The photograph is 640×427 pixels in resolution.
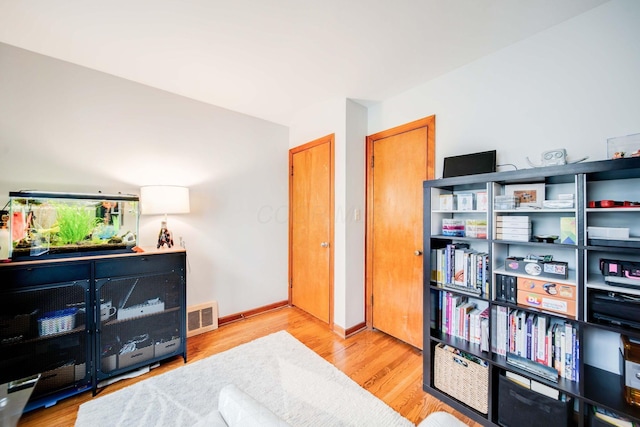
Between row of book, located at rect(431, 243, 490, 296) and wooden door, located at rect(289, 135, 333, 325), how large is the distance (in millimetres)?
1155

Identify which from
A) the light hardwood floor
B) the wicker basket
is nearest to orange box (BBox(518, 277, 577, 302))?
the wicker basket

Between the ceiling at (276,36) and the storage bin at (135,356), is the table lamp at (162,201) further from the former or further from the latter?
the ceiling at (276,36)

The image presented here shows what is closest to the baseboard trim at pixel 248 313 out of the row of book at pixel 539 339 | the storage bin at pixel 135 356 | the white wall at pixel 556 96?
the storage bin at pixel 135 356

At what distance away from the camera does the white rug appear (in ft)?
4.94

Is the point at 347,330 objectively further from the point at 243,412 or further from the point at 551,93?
the point at 551,93

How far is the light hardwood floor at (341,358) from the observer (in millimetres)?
1593

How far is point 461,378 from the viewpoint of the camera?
1.61 meters

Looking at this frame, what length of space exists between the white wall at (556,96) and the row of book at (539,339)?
0.95 feet

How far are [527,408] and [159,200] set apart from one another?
2.94 m

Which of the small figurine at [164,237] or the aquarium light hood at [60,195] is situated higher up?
the aquarium light hood at [60,195]

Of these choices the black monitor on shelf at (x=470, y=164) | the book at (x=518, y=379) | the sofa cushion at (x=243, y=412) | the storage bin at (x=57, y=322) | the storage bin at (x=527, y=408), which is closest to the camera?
the sofa cushion at (x=243, y=412)

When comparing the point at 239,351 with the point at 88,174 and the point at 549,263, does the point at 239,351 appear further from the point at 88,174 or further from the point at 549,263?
the point at 549,263

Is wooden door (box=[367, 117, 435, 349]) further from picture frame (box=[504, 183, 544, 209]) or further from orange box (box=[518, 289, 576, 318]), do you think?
orange box (box=[518, 289, 576, 318])

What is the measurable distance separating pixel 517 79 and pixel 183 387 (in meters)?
3.34
